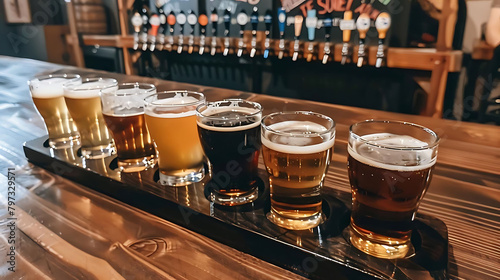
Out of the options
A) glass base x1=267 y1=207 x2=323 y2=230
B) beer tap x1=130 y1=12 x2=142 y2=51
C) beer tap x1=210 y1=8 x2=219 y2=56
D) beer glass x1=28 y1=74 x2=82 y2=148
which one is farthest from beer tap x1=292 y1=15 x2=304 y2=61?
glass base x1=267 y1=207 x2=323 y2=230

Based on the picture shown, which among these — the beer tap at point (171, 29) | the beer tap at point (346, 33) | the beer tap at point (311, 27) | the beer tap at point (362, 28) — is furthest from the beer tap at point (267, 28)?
the beer tap at point (171, 29)

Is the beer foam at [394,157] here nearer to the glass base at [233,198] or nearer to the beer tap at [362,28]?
the glass base at [233,198]

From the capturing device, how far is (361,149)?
2.43 ft

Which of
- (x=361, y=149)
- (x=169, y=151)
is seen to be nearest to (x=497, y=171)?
(x=361, y=149)

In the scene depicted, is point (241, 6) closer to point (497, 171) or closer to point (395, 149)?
point (497, 171)

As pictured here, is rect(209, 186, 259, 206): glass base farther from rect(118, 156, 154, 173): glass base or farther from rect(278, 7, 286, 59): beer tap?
rect(278, 7, 286, 59): beer tap

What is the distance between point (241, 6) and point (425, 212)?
156 inches

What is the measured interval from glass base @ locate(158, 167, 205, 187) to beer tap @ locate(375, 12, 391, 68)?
2.60 metres

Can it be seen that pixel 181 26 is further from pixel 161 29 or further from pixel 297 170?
pixel 297 170

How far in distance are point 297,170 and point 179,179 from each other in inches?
15.4

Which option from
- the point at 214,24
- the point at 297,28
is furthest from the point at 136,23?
the point at 297,28

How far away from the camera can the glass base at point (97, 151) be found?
1.22m

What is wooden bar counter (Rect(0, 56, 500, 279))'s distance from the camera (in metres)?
0.72

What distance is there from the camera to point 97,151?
1.24m
